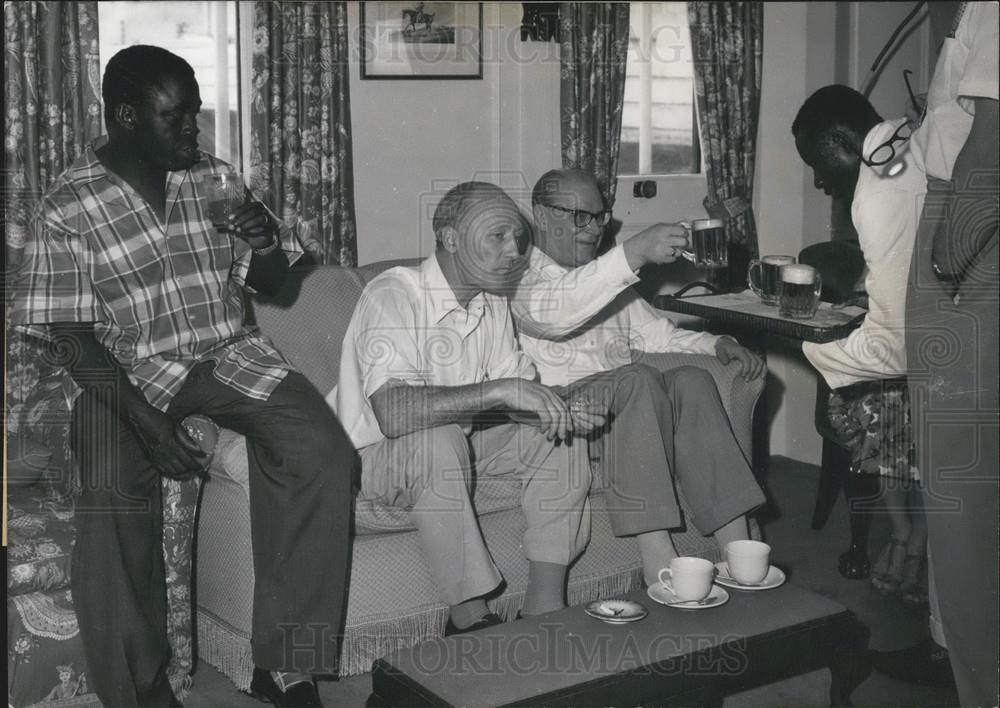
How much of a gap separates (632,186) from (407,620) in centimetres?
185

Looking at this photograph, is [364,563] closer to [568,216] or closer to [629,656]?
[629,656]

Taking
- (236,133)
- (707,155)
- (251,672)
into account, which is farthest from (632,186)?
(251,672)

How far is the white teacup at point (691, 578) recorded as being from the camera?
183cm

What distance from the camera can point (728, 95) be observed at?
146 inches

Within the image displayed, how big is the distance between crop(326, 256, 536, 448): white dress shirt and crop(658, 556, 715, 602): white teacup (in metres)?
0.73

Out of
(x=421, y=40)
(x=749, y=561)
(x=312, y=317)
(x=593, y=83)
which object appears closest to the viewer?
(x=749, y=561)

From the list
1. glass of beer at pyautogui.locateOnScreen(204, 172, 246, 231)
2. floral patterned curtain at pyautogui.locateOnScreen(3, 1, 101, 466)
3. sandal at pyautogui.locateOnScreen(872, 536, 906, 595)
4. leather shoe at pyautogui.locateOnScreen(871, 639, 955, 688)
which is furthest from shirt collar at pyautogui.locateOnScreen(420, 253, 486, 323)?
sandal at pyautogui.locateOnScreen(872, 536, 906, 595)

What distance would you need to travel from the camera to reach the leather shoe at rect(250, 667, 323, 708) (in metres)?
2.17

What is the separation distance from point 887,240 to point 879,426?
596 mm

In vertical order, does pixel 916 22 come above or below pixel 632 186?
above

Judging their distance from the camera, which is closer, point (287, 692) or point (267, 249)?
point (287, 692)

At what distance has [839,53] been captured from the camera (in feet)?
11.7

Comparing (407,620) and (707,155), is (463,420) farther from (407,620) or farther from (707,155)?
(707,155)

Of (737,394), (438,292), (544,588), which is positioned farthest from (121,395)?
(737,394)
